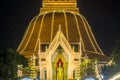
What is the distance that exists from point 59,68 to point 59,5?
1225 cm

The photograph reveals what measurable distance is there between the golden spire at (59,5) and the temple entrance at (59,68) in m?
10.9

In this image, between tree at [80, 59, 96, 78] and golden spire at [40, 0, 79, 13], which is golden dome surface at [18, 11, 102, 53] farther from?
tree at [80, 59, 96, 78]

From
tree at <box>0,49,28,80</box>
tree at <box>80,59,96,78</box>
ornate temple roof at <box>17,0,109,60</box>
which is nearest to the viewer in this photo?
tree at <box>0,49,28,80</box>

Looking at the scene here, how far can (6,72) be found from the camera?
44.2m

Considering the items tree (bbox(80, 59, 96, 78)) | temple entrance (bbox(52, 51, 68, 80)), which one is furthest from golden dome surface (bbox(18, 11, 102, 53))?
tree (bbox(80, 59, 96, 78))

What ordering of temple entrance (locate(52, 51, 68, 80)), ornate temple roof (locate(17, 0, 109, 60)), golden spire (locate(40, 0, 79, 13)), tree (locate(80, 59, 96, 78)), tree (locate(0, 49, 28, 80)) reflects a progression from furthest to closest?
golden spire (locate(40, 0, 79, 13)) < ornate temple roof (locate(17, 0, 109, 60)) < temple entrance (locate(52, 51, 68, 80)) < tree (locate(80, 59, 96, 78)) < tree (locate(0, 49, 28, 80))

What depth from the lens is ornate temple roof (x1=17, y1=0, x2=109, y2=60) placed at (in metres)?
78.0

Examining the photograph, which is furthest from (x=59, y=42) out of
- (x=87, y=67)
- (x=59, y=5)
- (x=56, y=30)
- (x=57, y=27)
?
(x=59, y=5)

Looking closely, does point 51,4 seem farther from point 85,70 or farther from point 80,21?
point 85,70

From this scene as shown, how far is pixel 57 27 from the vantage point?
78.8 m

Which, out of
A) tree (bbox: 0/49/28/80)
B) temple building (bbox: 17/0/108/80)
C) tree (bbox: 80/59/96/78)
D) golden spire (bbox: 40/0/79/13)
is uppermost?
golden spire (bbox: 40/0/79/13)

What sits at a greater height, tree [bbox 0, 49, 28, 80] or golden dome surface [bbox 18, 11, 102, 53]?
golden dome surface [bbox 18, 11, 102, 53]

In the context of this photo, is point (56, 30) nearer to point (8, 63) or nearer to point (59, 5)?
point (59, 5)

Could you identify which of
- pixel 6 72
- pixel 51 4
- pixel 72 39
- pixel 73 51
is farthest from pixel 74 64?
pixel 6 72
